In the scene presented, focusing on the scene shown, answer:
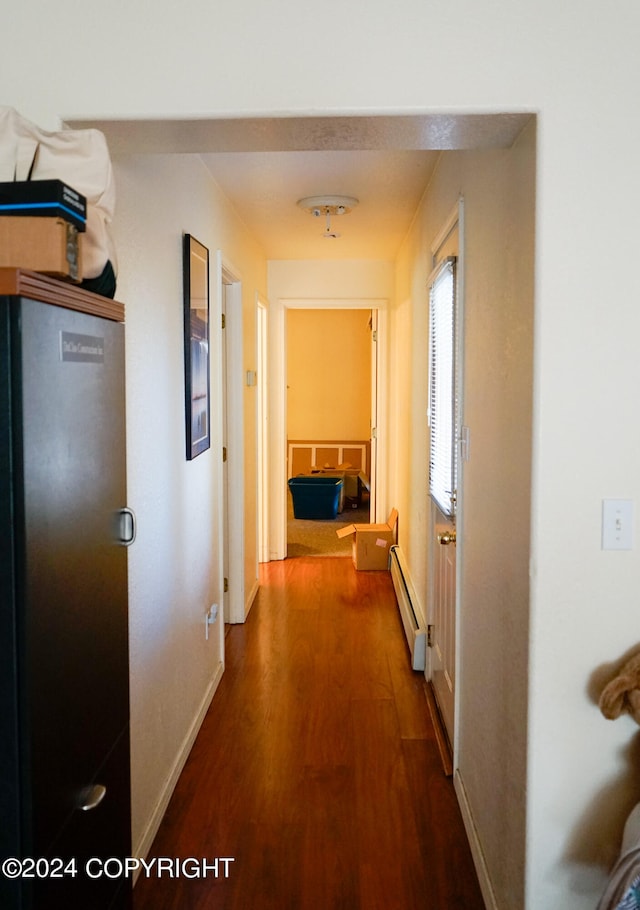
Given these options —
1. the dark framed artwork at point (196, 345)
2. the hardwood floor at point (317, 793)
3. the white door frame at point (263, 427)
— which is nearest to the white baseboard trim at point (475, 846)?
the hardwood floor at point (317, 793)

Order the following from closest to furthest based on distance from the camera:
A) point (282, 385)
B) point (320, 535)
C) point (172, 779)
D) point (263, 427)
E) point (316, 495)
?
point (172, 779) < point (263, 427) < point (282, 385) < point (320, 535) < point (316, 495)

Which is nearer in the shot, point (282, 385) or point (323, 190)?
point (323, 190)

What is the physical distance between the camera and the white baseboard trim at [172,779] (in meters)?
2.28

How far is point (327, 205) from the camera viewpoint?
4.01 meters

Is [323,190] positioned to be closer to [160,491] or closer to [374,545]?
[160,491]

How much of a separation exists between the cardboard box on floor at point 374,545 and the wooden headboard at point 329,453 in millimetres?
3382

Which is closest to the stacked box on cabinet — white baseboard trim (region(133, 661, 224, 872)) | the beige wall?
white baseboard trim (region(133, 661, 224, 872))

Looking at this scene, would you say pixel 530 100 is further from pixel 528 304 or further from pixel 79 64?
pixel 79 64

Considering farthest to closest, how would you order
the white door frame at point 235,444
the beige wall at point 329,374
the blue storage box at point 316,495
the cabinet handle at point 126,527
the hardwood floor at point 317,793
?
the beige wall at point 329,374 < the blue storage box at point 316,495 < the white door frame at point 235,444 < the hardwood floor at point 317,793 < the cabinet handle at point 126,527

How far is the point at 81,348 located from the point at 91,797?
76 centimetres

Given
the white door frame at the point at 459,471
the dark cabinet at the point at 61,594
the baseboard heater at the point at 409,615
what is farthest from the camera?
the baseboard heater at the point at 409,615

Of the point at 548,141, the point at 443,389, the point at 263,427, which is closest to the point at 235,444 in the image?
the point at 263,427

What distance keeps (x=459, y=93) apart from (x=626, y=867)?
1564mm

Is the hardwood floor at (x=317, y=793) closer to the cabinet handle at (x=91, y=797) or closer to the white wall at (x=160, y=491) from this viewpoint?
the white wall at (x=160, y=491)
